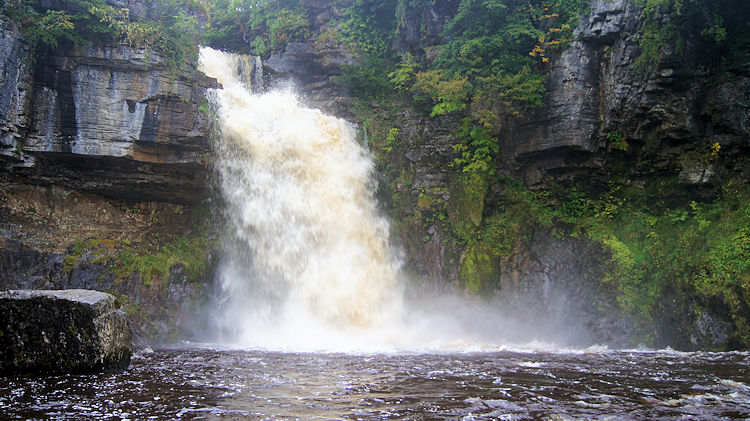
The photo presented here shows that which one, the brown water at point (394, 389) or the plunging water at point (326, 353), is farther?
the plunging water at point (326, 353)

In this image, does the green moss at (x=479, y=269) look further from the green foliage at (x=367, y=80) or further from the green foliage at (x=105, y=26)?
the green foliage at (x=105, y=26)

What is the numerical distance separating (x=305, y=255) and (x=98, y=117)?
6474 millimetres

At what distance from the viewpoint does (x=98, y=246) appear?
1278 cm

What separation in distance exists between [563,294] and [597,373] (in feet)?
17.4

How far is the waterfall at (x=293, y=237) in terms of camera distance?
1270 cm

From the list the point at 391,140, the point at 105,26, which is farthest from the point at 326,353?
the point at 105,26

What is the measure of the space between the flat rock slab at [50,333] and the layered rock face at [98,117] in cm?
650

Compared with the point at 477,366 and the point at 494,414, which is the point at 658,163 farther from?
the point at 494,414

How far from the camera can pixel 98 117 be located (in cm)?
1205

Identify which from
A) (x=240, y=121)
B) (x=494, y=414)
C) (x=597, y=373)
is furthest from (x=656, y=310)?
(x=240, y=121)

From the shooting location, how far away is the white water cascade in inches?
498

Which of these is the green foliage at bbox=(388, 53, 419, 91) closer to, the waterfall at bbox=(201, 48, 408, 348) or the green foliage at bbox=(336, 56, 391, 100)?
the green foliage at bbox=(336, 56, 391, 100)

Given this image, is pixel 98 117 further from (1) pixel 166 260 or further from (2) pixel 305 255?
(2) pixel 305 255

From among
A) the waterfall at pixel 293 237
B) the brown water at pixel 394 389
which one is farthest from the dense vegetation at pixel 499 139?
the brown water at pixel 394 389
